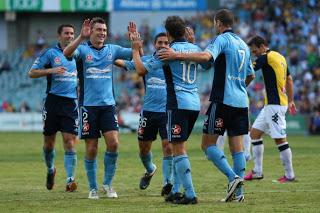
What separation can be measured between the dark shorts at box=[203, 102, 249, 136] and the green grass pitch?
1.01 metres

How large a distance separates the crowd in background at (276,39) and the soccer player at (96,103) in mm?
24658

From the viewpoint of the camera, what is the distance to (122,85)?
44.2 m

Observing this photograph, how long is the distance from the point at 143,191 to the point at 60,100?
2325mm

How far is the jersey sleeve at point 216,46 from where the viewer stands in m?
12.6

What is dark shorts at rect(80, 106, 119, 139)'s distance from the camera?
14055 mm

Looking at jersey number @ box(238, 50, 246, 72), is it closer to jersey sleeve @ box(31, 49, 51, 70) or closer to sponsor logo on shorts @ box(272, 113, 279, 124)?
sponsor logo on shorts @ box(272, 113, 279, 124)

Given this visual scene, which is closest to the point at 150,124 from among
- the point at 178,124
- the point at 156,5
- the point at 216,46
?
the point at 178,124

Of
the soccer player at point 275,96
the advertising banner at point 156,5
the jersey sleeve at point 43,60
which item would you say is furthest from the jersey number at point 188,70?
the advertising banner at point 156,5

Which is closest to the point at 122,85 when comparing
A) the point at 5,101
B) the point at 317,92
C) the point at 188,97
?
the point at 5,101

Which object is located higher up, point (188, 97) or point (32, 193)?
point (188, 97)

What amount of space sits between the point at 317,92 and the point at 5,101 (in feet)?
47.7

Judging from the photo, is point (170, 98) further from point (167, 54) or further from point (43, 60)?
point (43, 60)

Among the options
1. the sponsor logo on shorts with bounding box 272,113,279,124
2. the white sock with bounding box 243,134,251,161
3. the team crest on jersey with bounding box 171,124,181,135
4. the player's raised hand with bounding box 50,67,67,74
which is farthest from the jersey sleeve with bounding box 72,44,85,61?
the white sock with bounding box 243,134,251,161

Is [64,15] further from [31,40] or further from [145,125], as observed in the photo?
[145,125]
